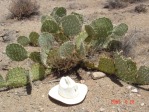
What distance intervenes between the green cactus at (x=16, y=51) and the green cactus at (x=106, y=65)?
102 cm

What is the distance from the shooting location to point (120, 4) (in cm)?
780

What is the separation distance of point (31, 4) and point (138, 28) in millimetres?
2679

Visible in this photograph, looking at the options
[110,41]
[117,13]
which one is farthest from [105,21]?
[117,13]

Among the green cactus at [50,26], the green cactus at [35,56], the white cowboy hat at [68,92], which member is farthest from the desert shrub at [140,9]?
the white cowboy hat at [68,92]

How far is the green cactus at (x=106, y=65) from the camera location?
→ 431 cm

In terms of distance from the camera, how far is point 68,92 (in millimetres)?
4039

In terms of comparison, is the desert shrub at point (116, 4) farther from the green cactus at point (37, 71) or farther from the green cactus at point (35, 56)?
the green cactus at point (37, 71)

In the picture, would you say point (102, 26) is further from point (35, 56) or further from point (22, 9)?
point (22, 9)

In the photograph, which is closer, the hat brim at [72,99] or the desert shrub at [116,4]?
the hat brim at [72,99]

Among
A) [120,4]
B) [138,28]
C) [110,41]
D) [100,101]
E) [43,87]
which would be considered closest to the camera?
[100,101]

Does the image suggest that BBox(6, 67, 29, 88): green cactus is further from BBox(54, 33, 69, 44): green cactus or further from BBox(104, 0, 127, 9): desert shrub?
BBox(104, 0, 127, 9): desert shrub

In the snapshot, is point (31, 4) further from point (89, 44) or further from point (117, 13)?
point (89, 44)

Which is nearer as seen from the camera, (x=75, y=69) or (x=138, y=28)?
(x=75, y=69)

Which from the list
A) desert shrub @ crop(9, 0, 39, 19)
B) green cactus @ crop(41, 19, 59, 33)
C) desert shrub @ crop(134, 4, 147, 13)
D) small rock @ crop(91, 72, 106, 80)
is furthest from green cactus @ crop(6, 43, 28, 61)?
desert shrub @ crop(134, 4, 147, 13)
